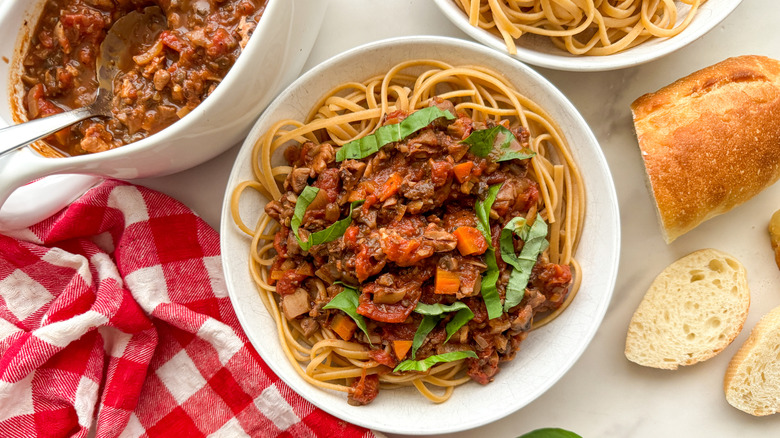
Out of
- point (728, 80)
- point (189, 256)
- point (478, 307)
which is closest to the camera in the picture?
point (478, 307)

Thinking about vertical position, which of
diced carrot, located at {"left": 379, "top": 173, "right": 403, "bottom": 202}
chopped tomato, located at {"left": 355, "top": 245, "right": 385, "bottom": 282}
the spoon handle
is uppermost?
the spoon handle

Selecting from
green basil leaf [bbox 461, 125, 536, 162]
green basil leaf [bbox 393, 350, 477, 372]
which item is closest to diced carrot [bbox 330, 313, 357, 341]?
green basil leaf [bbox 393, 350, 477, 372]

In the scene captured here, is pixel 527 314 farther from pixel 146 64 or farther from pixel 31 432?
pixel 31 432

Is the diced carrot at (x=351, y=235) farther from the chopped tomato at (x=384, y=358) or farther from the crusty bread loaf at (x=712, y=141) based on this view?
the crusty bread loaf at (x=712, y=141)

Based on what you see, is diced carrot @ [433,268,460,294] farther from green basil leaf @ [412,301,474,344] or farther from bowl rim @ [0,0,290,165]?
bowl rim @ [0,0,290,165]

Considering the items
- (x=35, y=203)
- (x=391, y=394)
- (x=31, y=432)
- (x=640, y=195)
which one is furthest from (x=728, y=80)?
(x=31, y=432)

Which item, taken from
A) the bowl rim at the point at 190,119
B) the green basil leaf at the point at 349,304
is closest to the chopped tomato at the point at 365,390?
the green basil leaf at the point at 349,304
